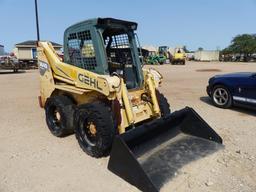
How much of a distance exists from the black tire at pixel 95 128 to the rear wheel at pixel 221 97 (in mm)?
4556

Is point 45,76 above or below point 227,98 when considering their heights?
above

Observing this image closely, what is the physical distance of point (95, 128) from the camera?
4680 mm

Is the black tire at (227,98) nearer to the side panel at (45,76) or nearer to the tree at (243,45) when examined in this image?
the side panel at (45,76)

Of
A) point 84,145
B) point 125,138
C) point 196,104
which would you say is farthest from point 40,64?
point 196,104

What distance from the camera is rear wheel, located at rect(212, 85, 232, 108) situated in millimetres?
8103

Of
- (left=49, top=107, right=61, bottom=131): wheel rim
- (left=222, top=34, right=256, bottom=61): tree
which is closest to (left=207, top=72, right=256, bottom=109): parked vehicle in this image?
(left=49, top=107, right=61, bottom=131): wheel rim

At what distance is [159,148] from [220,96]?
4.34 m

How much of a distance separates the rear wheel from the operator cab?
3558mm

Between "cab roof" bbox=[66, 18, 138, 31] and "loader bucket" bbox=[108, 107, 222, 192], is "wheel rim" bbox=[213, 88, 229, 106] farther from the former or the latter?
"cab roof" bbox=[66, 18, 138, 31]

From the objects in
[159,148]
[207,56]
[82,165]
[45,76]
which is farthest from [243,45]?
[82,165]

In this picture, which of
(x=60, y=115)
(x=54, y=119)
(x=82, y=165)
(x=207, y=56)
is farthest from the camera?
(x=207, y=56)

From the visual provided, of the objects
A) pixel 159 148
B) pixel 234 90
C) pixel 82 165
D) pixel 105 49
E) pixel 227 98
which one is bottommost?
pixel 82 165

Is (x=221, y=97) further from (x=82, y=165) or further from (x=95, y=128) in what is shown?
(x=82, y=165)

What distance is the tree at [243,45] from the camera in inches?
2611
